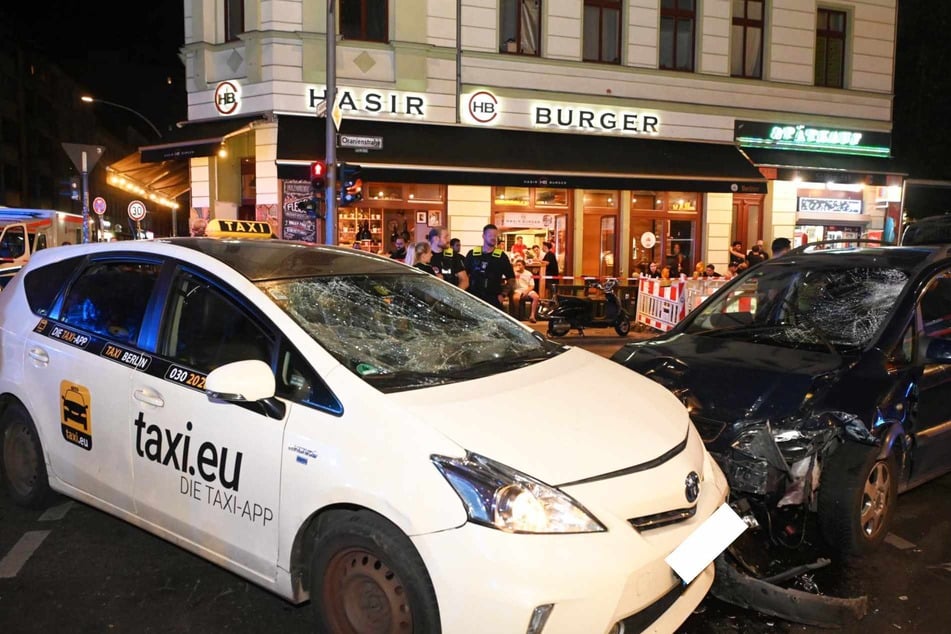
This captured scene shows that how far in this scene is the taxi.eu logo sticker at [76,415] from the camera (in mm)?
3553

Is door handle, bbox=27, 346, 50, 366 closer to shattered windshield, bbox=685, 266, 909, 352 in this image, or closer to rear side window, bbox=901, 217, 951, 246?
shattered windshield, bbox=685, 266, 909, 352

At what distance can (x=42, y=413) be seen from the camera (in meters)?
3.85

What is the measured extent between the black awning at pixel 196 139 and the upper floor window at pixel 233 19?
2.03 meters

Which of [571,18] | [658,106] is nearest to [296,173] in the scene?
[571,18]

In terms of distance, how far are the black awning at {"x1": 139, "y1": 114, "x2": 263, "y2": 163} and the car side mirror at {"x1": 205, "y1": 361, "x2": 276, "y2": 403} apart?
43.0 ft

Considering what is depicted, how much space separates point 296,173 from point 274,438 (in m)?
12.4

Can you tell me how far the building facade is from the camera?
49.7 feet

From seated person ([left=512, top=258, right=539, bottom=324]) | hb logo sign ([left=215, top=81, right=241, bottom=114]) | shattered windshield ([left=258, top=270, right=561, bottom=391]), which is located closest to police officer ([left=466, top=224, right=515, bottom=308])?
shattered windshield ([left=258, top=270, right=561, bottom=391])

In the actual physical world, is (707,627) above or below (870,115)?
below

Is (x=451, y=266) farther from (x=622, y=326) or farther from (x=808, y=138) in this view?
(x=808, y=138)

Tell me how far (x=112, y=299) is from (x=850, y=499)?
389 cm

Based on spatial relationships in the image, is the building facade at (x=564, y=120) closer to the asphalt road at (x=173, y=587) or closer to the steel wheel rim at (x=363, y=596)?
the asphalt road at (x=173, y=587)

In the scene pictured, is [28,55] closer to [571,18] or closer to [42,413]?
[571,18]

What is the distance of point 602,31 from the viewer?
17.1m
